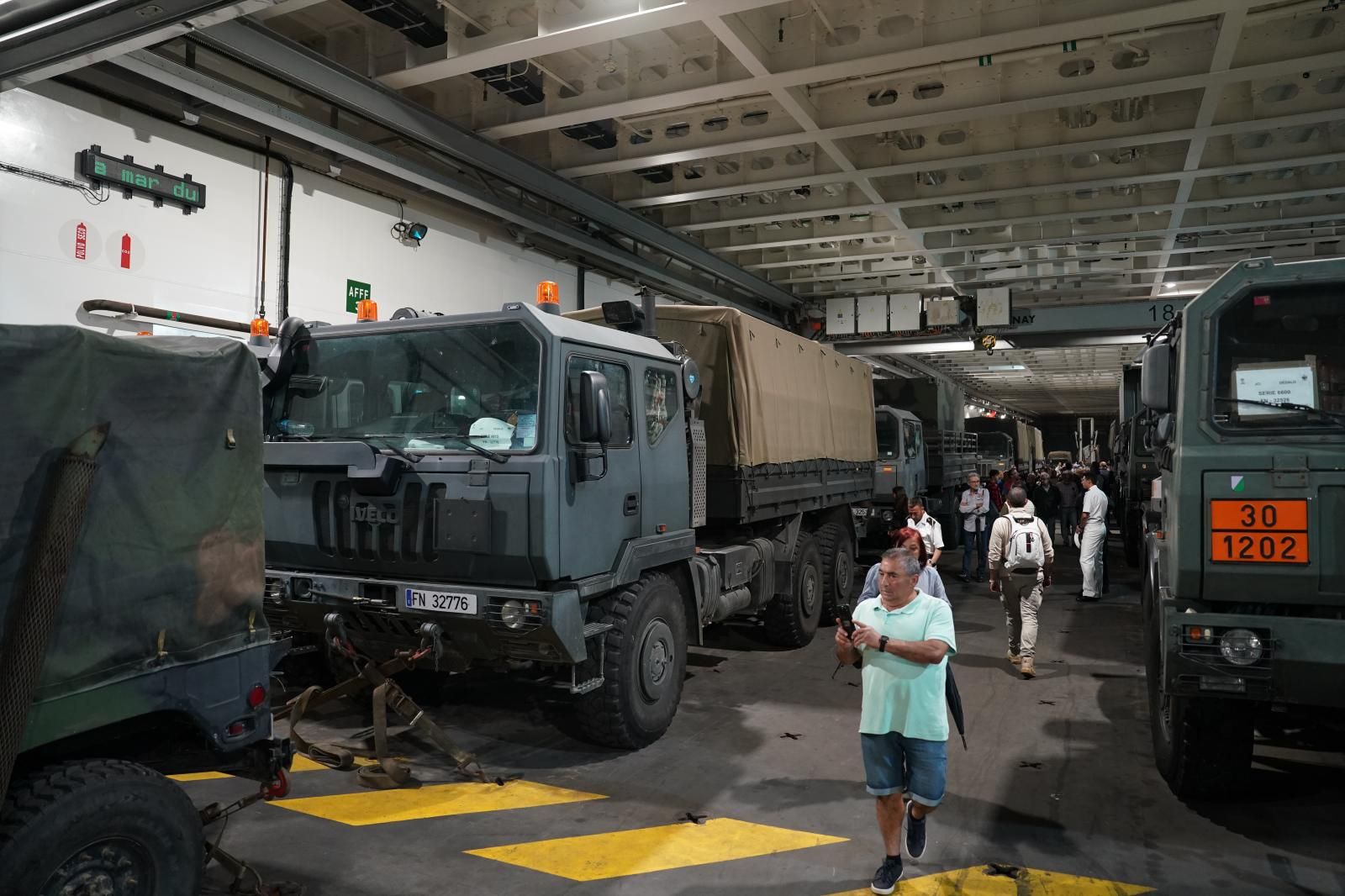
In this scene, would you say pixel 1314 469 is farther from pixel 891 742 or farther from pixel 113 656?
pixel 113 656

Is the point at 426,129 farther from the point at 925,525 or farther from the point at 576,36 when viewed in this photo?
the point at 925,525

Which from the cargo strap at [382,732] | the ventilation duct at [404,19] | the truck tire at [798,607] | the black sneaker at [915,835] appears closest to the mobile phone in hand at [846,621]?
the black sneaker at [915,835]

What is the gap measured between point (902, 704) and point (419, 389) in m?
3.25

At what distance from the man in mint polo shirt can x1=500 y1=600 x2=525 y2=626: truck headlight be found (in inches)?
69.5

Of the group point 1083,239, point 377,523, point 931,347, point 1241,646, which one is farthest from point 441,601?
point 931,347

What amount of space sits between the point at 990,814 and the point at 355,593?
371cm

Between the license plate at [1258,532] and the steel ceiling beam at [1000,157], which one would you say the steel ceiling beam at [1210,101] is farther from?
the license plate at [1258,532]

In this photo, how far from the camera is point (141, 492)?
2.99 meters

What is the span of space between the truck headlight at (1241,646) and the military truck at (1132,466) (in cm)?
696

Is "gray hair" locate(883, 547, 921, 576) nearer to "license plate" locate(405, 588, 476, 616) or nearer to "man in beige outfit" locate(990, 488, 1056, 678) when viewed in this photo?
"license plate" locate(405, 588, 476, 616)

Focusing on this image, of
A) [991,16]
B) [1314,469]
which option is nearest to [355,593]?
[1314,469]

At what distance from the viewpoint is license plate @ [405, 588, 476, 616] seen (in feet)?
15.9

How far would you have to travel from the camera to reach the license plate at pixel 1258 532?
4.04 meters

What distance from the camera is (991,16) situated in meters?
7.35
